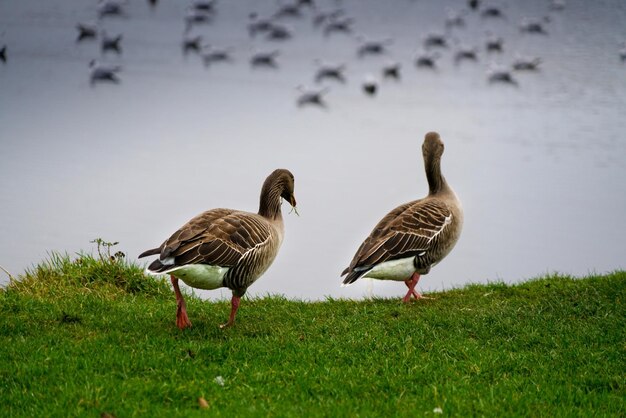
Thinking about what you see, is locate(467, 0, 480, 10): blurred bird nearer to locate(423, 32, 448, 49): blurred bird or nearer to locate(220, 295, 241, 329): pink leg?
locate(423, 32, 448, 49): blurred bird

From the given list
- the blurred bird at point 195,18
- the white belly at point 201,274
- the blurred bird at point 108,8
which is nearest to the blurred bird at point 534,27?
the blurred bird at point 195,18

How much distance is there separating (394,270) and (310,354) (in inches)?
97.1

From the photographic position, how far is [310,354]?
28.3 ft

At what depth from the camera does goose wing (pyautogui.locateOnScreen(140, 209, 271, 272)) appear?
8500 mm

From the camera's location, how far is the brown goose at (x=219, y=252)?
8.56 m

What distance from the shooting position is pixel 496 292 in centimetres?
1173

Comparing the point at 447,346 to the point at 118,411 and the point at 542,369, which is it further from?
the point at 118,411

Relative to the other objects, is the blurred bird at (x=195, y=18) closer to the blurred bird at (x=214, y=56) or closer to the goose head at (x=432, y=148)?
the blurred bird at (x=214, y=56)

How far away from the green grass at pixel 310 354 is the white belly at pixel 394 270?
0.36m

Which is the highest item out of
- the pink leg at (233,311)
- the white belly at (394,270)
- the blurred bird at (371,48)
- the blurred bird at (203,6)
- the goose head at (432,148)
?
the blurred bird at (203,6)

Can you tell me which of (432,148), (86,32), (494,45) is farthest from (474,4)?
(432,148)

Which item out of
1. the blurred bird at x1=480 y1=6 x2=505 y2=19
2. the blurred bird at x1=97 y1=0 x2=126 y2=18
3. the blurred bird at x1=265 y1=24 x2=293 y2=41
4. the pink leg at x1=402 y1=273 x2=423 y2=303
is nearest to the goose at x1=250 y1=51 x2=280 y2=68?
the blurred bird at x1=265 y1=24 x2=293 y2=41

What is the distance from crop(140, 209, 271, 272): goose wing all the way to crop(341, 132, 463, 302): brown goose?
4.85ft

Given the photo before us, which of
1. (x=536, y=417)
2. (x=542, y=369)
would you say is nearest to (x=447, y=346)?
(x=542, y=369)
